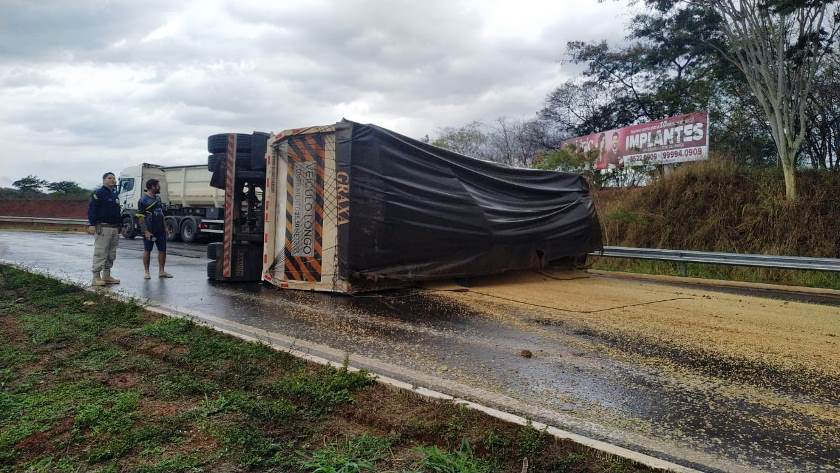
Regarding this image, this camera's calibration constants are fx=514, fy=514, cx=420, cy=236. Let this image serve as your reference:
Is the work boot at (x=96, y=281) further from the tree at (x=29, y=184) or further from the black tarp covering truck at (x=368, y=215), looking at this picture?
the tree at (x=29, y=184)

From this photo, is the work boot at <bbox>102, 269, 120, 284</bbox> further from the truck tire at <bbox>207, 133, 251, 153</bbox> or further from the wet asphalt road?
the truck tire at <bbox>207, 133, 251, 153</bbox>

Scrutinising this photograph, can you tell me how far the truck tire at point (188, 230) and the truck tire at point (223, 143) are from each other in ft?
38.5

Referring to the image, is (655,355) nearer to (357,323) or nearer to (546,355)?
(546,355)

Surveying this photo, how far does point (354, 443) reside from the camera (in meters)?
2.62

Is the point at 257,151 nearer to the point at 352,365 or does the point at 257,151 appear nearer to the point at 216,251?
the point at 216,251

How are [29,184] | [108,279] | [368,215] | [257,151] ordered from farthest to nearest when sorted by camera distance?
[29,184]
[257,151]
[108,279]
[368,215]

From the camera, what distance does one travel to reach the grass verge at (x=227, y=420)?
96.3 inches

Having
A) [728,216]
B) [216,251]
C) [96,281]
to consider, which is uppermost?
[728,216]

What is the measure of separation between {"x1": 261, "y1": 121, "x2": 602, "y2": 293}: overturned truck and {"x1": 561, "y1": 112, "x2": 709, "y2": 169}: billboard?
8.02 m

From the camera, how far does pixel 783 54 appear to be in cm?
1213

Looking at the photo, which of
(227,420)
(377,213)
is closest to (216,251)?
A: (377,213)

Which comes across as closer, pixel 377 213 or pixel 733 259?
pixel 377 213

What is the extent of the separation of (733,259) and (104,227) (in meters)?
11.2

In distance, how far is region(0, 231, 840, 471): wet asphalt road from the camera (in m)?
2.74
